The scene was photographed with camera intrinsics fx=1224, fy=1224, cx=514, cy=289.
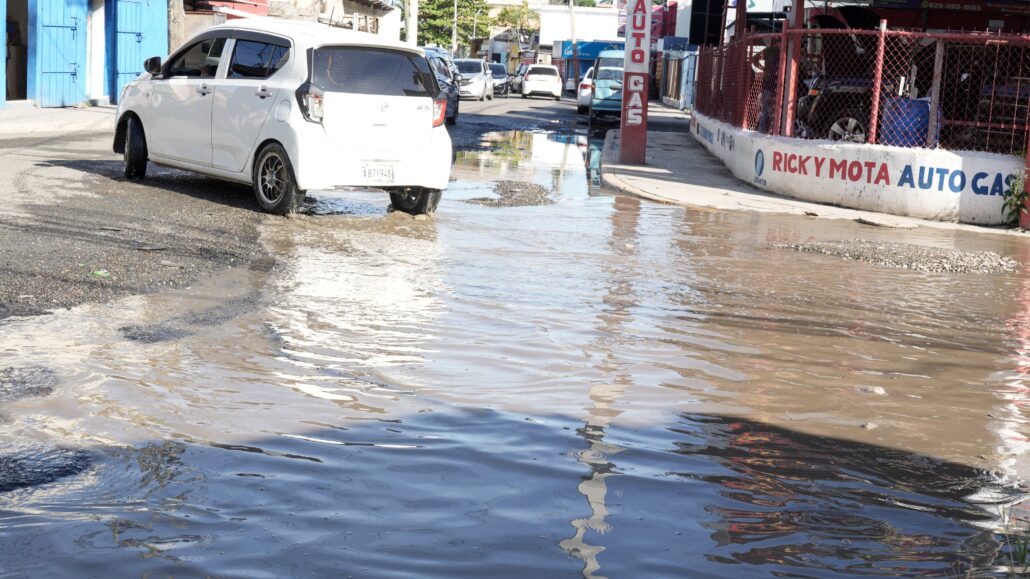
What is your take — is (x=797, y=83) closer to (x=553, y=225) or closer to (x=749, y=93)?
(x=749, y=93)

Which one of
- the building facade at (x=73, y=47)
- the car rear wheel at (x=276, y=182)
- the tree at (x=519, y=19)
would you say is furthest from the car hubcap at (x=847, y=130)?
the tree at (x=519, y=19)

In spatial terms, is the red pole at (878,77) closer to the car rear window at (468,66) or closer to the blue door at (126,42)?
the blue door at (126,42)

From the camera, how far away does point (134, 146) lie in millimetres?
13562

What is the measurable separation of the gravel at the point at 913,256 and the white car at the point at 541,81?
40784 mm

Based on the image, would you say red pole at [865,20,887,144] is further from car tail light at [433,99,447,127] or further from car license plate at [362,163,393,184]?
car license plate at [362,163,393,184]

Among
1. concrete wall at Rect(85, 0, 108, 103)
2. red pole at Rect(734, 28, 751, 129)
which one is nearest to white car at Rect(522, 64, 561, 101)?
concrete wall at Rect(85, 0, 108, 103)

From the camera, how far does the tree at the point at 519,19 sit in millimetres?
101438

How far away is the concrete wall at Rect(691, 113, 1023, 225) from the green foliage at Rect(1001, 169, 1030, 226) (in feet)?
0.29

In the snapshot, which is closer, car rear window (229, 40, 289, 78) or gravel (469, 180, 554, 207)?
car rear window (229, 40, 289, 78)

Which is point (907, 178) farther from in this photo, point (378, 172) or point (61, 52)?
point (61, 52)

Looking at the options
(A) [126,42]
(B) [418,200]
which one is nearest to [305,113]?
(B) [418,200]

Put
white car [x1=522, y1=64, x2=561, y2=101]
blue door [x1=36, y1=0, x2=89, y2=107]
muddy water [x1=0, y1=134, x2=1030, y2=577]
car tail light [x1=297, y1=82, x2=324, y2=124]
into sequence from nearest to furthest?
muddy water [x1=0, y1=134, x2=1030, y2=577], car tail light [x1=297, y1=82, x2=324, y2=124], blue door [x1=36, y1=0, x2=89, y2=107], white car [x1=522, y1=64, x2=561, y2=101]

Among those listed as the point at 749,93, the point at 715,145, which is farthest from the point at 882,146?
the point at 715,145

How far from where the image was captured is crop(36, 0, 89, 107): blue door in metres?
26.2
